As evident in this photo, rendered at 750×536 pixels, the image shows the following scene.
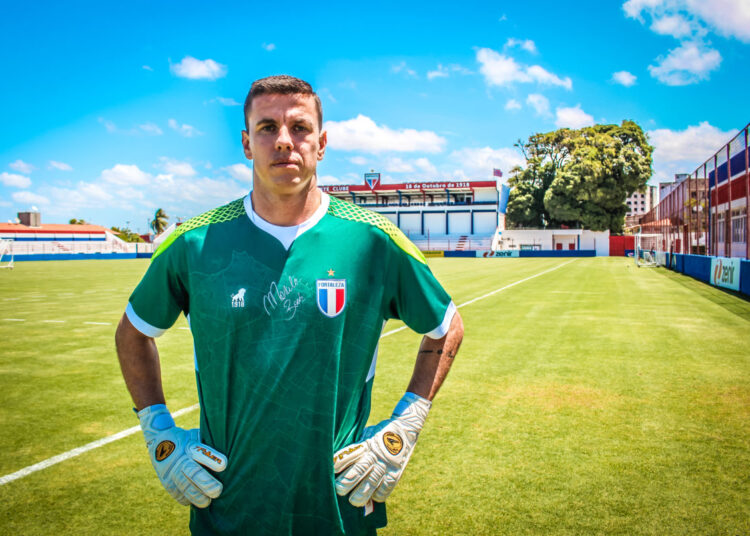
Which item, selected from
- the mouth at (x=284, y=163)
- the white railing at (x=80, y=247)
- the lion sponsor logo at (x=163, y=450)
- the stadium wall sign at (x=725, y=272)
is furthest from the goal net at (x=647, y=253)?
the white railing at (x=80, y=247)

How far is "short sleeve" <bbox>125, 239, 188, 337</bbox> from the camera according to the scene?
199 cm

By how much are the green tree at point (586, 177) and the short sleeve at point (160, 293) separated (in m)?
62.1

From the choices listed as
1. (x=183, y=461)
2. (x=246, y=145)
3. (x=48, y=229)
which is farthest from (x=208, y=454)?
(x=48, y=229)

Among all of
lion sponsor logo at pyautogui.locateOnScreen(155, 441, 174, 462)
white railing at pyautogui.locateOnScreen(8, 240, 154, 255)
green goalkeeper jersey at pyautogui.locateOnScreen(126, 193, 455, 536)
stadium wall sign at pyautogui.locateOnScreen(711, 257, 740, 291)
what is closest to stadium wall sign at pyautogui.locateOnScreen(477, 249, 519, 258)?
stadium wall sign at pyautogui.locateOnScreen(711, 257, 740, 291)

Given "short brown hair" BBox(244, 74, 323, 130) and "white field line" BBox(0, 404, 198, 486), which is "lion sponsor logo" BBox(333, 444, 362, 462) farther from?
"white field line" BBox(0, 404, 198, 486)

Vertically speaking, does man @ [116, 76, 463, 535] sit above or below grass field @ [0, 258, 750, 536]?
above

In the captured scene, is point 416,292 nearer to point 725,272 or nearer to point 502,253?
point 725,272

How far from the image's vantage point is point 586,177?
58.4 meters

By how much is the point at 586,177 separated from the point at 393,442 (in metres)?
62.4

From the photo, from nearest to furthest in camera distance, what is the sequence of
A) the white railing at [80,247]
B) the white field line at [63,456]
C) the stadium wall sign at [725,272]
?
1. the white field line at [63,456]
2. the stadium wall sign at [725,272]
3. the white railing at [80,247]

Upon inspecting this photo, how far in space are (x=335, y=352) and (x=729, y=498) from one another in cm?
350

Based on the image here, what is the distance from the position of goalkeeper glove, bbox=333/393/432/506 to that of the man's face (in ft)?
3.17

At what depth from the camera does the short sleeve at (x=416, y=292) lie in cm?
203

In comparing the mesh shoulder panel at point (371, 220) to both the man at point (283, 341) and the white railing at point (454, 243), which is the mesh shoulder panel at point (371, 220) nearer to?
the man at point (283, 341)
